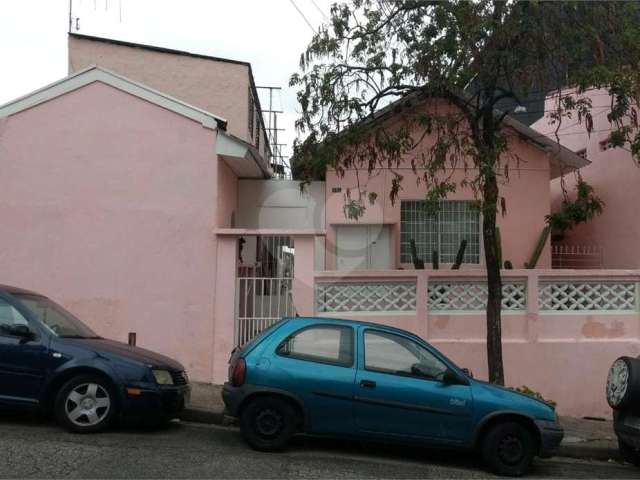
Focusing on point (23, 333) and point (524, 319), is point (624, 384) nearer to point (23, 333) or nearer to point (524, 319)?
point (524, 319)

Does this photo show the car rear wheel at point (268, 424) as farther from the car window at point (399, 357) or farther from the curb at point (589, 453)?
the curb at point (589, 453)

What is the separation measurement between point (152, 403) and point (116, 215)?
13.1 ft

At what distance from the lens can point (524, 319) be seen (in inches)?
409

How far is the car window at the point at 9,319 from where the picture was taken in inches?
281

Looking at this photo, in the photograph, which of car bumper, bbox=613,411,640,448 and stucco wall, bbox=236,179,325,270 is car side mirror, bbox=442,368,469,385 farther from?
stucco wall, bbox=236,179,325,270

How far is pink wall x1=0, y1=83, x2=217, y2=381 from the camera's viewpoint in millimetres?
10117

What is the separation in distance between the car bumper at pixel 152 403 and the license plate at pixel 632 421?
4748 millimetres

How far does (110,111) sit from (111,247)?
2085mm

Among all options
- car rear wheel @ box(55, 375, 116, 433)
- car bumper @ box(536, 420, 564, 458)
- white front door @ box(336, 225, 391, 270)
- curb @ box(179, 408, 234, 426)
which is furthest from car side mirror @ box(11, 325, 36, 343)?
white front door @ box(336, 225, 391, 270)

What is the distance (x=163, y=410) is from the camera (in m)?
7.25

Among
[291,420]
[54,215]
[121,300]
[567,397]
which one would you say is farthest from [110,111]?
[567,397]

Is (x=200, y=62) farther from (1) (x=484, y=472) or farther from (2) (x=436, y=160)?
(1) (x=484, y=472)

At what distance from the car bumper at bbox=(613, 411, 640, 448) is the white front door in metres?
7.03

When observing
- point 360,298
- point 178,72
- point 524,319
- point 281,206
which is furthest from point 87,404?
point 178,72
